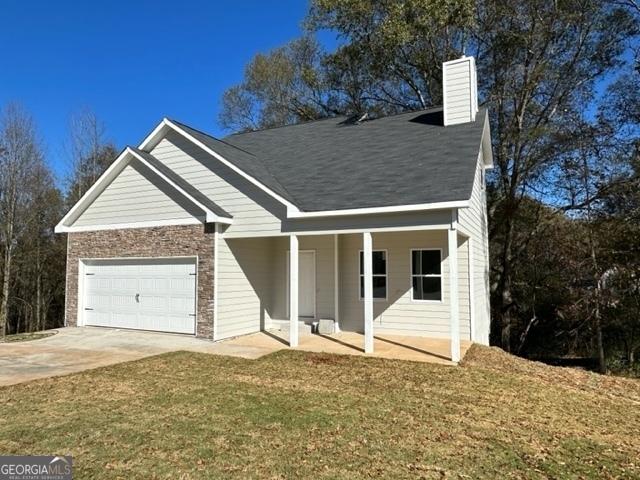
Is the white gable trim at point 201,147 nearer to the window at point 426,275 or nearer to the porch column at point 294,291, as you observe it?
the porch column at point 294,291

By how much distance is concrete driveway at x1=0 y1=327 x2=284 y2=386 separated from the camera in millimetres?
7961

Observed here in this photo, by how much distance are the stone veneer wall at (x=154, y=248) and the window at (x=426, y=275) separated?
5.02 meters

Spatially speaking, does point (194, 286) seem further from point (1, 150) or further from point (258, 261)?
point (1, 150)

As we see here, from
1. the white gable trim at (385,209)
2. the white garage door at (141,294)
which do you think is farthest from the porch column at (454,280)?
the white garage door at (141,294)

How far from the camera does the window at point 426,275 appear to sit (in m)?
11.0

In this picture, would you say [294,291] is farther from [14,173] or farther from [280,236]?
[14,173]

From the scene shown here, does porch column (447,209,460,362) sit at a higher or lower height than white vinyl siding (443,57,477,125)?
lower

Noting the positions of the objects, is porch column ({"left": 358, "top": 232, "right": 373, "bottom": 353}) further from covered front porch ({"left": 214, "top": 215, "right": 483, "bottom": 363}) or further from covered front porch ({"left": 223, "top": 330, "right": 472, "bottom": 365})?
covered front porch ({"left": 214, "top": 215, "right": 483, "bottom": 363})

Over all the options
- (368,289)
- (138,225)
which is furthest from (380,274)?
(138,225)

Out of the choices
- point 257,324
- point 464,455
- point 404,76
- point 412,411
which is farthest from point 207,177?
point 404,76

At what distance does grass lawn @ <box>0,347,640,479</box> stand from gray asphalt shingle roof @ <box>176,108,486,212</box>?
3.40m

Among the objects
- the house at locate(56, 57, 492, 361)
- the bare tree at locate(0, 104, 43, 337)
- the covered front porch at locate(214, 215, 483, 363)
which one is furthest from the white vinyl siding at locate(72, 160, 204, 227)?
the bare tree at locate(0, 104, 43, 337)

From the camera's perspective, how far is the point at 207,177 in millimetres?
11688

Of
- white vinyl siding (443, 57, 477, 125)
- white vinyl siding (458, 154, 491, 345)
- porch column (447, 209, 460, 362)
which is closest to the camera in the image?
porch column (447, 209, 460, 362)
